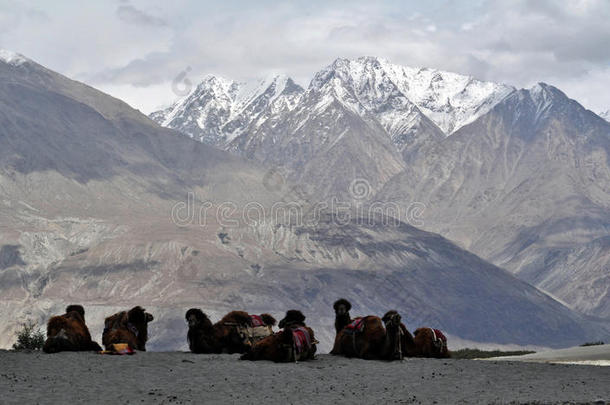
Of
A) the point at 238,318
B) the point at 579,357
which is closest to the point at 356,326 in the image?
the point at 238,318

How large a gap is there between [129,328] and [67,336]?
2473 mm

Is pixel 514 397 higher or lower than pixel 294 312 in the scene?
lower

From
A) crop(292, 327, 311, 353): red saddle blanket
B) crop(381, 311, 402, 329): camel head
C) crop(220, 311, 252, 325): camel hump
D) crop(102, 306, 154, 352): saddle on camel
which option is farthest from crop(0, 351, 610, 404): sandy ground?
crop(220, 311, 252, 325): camel hump

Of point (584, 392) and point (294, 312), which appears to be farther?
point (294, 312)

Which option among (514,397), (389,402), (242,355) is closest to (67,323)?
(242,355)

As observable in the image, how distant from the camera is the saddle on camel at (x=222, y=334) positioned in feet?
112

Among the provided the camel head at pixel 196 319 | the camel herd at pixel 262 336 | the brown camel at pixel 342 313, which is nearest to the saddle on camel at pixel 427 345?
the camel herd at pixel 262 336

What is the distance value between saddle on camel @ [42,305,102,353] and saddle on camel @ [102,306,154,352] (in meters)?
0.68

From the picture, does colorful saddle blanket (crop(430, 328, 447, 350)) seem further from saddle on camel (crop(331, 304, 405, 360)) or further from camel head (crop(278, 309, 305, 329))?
camel head (crop(278, 309, 305, 329))

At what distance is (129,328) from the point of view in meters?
33.5

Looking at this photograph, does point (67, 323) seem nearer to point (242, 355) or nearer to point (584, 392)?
point (242, 355)

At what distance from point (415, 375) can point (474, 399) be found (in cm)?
407

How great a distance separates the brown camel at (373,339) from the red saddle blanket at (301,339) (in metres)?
1.70

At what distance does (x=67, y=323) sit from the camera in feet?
105
